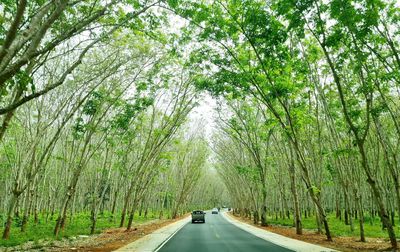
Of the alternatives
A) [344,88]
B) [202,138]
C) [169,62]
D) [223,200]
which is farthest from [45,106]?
[223,200]

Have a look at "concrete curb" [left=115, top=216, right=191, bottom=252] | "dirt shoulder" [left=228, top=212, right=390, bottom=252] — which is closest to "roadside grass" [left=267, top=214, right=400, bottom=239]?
"dirt shoulder" [left=228, top=212, right=390, bottom=252]

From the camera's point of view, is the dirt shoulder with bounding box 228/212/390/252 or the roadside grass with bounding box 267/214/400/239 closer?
the dirt shoulder with bounding box 228/212/390/252

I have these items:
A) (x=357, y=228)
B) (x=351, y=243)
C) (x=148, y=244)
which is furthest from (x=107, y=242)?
(x=357, y=228)

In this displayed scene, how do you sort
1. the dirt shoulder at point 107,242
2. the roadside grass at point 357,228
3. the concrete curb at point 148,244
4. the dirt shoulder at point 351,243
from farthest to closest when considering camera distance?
the roadside grass at point 357,228
the dirt shoulder at point 107,242
the dirt shoulder at point 351,243
the concrete curb at point 148,244

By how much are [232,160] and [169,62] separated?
31039 mm

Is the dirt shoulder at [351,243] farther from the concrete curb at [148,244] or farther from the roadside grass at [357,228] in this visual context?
the concrete curb at [148,244]

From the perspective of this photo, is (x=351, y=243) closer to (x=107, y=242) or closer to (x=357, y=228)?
(x=357, y=228)

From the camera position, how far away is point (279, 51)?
15.7 metres

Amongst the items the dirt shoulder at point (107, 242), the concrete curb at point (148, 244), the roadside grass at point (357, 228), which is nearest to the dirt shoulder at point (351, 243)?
the roadside grass at point (357, 228)

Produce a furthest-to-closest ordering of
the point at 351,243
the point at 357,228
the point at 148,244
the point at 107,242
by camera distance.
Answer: the point at 357,228, the point at 107,242, the point at 351,243, the point at 148,244

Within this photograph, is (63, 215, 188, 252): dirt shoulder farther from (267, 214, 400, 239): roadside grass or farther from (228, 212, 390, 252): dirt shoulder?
(267, 214, 400, 239): roadside grass

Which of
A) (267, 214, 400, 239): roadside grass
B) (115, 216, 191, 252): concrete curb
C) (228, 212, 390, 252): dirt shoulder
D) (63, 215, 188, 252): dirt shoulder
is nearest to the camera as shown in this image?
(115, 216, 191, 252): concrete curb

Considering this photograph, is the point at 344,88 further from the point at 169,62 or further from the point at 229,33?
the point at 169,62

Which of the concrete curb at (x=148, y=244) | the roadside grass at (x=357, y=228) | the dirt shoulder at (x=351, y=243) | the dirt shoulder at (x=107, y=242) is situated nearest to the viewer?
the concrete curb at (x=148, y=244)
